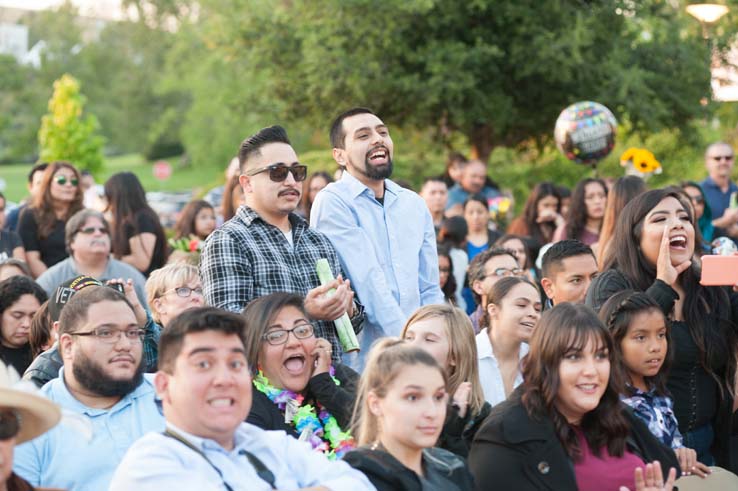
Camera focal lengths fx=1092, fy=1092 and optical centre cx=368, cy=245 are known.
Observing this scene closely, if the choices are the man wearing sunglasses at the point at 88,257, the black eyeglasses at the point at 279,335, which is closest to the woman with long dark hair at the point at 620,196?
the black eyeglasses at the point at 279,335

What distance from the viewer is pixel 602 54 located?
17.3 m

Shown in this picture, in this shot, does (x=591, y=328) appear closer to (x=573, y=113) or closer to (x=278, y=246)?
(x=278, y=246)

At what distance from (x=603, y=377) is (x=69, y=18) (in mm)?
67759

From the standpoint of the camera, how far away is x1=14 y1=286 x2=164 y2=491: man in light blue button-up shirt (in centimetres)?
430

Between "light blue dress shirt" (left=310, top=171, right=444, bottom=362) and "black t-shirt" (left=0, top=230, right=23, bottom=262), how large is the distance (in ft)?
11.3

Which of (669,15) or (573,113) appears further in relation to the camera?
(669,15)

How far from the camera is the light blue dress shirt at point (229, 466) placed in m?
3.29

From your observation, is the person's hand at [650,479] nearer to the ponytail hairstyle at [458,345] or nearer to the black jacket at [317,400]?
the ponytail hairstyle at [458,345]

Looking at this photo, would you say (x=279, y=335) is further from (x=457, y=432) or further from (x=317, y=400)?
(x=457, y=432)

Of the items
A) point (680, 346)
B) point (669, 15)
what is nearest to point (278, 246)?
point (680, 346)

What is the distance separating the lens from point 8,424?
10.4 ft

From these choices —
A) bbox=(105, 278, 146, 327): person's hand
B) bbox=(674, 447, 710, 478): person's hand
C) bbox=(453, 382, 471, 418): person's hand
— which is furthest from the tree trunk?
bbox=(453, 382, 471, 418): person's hand

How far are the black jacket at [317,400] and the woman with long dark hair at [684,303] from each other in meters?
1.57

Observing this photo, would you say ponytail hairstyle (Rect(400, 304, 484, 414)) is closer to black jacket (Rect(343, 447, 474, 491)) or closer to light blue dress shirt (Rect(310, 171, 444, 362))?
light blue dress shirt (Rect(310, 171, 444, 362))
